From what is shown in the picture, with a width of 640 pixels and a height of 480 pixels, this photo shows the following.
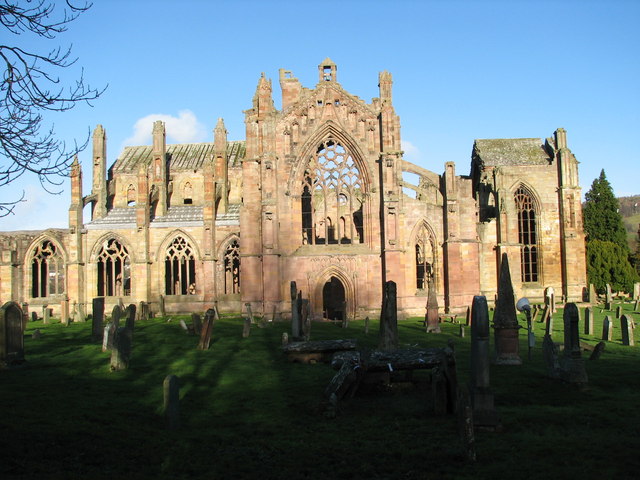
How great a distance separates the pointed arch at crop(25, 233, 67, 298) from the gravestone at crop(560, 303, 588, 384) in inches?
1309

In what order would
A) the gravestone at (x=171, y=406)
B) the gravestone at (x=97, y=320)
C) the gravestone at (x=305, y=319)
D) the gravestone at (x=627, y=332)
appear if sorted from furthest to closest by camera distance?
the gravestone at (x=305, y=319) → the gravestone at (x=97, y=320) → the gravestone at (x=627, y=332) → the gravestone at (x=171, y=406)

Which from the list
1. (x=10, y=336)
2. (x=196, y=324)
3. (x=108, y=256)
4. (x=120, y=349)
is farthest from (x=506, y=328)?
(x=108, y=256)

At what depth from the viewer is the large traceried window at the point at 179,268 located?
38844 mm

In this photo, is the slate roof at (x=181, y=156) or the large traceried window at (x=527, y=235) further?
the slate roof at (x=181, y=156)

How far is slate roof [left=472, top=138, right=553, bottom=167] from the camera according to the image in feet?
144

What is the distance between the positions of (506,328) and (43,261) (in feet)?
110

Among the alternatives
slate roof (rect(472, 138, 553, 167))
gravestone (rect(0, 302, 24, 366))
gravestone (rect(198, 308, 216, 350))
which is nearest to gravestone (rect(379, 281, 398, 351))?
gravestone (rect(198, 308, 216, 350))

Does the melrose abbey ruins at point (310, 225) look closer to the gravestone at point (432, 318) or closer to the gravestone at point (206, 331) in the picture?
the gravestone at point (432, 318)

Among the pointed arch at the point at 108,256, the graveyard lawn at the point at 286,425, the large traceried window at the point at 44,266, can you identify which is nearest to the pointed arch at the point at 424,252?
the graveyard lawn at the point at 286,425

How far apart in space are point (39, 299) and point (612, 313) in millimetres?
33065

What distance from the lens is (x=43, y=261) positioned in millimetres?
41562

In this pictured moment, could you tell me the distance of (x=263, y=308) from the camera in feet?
108

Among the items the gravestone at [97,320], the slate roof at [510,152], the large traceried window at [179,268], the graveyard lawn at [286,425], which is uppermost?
the slate roof at [510,152]

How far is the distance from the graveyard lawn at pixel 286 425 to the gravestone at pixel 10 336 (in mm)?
308
